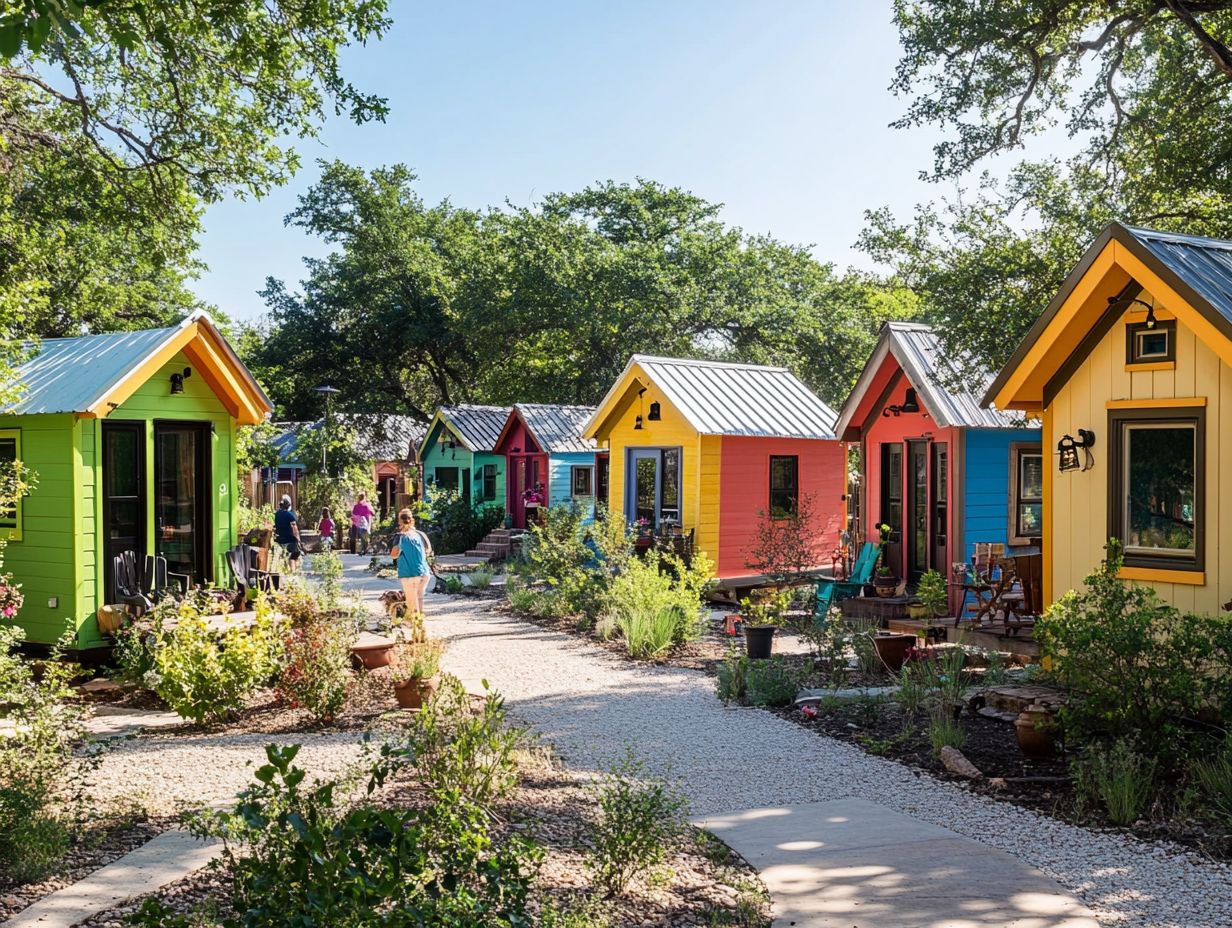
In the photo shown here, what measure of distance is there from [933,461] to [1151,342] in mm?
6685

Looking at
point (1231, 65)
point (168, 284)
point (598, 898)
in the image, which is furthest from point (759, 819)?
point (168, 284)

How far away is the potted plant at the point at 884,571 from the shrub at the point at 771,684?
5594mm

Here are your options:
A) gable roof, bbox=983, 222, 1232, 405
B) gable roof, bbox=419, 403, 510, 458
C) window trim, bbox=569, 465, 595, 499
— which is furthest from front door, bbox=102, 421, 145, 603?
gable roof, bbox=419, 403, 510, 458

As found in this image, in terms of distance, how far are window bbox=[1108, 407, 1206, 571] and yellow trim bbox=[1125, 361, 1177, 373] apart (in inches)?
15.1

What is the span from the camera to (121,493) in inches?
496

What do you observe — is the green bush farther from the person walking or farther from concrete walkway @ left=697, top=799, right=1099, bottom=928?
the person walking

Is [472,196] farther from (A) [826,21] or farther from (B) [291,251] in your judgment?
(A) [826,21]

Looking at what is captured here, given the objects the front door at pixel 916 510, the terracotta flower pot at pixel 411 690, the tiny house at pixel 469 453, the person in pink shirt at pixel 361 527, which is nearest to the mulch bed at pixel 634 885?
the terracotta flower pot at pixel 411 690

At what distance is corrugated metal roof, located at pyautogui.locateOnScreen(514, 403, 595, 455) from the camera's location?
Result: 29.5 meters

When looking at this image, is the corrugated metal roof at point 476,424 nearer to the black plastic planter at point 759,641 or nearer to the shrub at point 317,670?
the black plastic planter at point 759,641

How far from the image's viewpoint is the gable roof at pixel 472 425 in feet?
105

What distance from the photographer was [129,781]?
25.0 feet

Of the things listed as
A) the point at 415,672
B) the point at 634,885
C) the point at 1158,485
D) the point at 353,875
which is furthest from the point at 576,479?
the point at 353,875

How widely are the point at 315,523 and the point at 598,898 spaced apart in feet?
108
